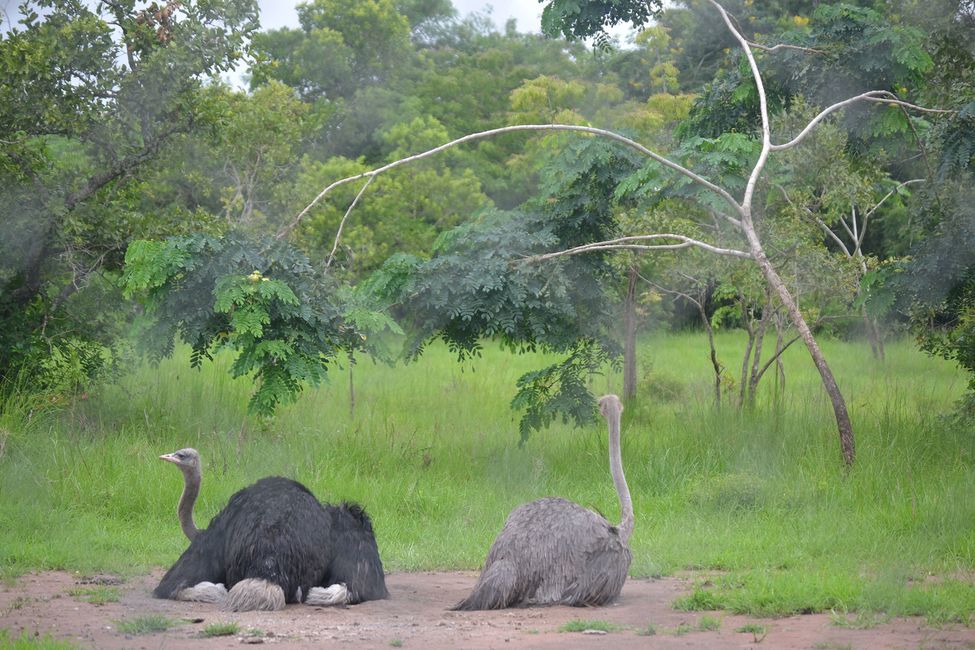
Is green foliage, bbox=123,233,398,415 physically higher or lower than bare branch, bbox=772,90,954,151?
lower

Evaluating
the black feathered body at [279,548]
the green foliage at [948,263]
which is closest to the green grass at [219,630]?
the black feathered body at [279,548]

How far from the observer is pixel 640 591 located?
6781 mm

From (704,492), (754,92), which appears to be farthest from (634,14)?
(704,492)

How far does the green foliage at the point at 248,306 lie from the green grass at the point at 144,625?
132 inches

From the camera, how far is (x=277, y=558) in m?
6.14

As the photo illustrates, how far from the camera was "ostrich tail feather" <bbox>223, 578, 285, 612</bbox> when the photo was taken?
5.99 meters

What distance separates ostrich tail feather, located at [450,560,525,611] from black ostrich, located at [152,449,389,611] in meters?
0.55

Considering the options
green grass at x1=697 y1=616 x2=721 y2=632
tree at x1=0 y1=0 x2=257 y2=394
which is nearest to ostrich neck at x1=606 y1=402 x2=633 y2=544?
green grass at x1=697 y1=616 x2=721 y2=632

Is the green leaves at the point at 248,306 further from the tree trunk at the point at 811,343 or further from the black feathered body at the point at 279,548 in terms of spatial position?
the tree trunk at the point at 811,343

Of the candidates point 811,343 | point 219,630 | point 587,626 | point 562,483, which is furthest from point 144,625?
point 811,343

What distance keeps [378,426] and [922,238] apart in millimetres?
5553

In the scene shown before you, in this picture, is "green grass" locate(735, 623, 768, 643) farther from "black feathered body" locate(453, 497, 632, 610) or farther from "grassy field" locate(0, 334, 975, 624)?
"black feathered body" locate(453, 497, 632, 610)

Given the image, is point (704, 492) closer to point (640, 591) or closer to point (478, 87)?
point (640, 591)

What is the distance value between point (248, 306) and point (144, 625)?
3.59m
